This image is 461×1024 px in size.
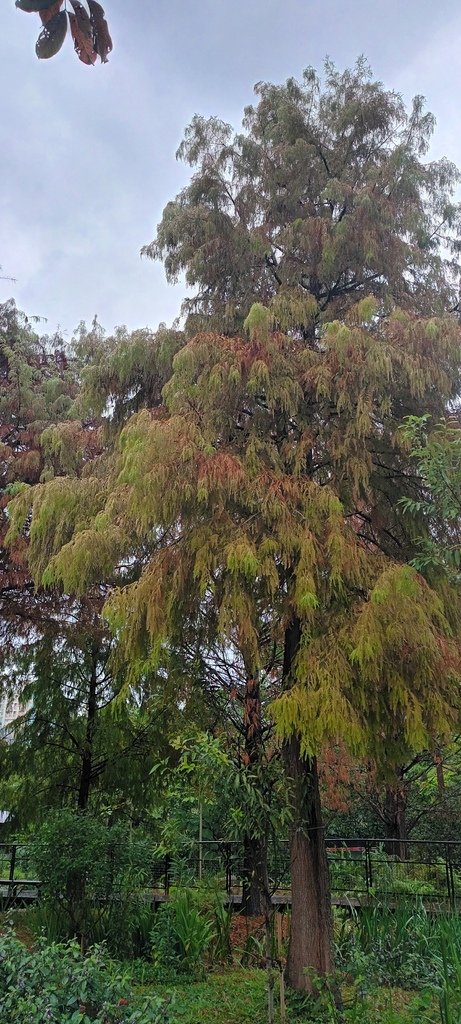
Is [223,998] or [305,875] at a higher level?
[305,875]

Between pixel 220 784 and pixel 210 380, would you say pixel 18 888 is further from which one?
pixel 210 380

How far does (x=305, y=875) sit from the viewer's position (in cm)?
486

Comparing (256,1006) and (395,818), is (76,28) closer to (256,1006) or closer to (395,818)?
(256,1006)

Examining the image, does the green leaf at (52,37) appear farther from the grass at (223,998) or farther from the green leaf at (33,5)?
the grass at (223,998)

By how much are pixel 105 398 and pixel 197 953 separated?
15.6 ft

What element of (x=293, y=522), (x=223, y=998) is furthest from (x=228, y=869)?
(x=293, y=522)

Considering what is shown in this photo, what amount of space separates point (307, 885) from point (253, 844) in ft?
2.52

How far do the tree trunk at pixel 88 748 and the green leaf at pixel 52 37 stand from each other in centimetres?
777

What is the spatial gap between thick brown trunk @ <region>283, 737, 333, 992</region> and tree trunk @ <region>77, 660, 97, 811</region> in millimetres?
4028

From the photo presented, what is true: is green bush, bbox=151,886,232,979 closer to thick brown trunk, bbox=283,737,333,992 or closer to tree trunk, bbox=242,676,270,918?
tree trunk, bbox=242,676,270,918

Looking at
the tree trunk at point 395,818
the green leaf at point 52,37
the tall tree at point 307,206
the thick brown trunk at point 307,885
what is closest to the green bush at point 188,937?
the thick brown trunk at point 307,885

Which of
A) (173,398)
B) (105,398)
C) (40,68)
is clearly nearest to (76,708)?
(105,398)

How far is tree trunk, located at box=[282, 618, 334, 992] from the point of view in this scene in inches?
182

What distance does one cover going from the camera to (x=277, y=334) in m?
5.06
